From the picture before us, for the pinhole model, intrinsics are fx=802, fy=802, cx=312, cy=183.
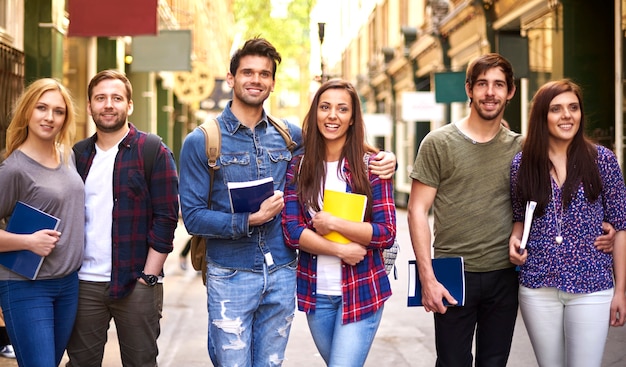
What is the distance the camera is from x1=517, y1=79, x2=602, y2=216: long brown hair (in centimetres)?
408

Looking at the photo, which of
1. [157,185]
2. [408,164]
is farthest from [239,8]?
[157,185]

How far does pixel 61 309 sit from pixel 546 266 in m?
2.49

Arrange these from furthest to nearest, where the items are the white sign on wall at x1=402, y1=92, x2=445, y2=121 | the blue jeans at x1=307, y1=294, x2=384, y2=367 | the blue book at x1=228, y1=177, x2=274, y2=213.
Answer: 1. the white sign on wall at x1=402, y1=92, x2=445, y2=121
2. the blue jeans at x1=307, y1=294, x2=384, y2=367
3. the blue book at x1=228, y1=177, x2=274, y2=213

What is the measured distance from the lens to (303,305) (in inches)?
163

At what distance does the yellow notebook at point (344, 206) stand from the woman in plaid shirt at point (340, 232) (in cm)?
4

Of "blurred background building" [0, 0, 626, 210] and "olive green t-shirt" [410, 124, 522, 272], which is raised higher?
"blurred background building" [0, 0, 626, 210]

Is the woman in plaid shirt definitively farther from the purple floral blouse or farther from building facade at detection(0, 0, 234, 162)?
building facade at detection(0, 0, 234, 162)

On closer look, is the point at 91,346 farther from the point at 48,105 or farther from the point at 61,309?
the point at 48,105

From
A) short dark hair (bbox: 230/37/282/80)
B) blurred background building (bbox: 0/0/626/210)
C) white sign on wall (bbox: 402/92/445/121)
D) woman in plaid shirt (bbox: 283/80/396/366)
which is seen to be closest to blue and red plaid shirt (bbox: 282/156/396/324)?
woman in plaid shirt (bbox: 283/80/396/366)

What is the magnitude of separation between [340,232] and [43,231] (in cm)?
149

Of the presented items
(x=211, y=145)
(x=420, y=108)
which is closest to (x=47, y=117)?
(x=211, y=145)

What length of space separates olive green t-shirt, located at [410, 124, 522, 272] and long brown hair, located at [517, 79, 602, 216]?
16cm

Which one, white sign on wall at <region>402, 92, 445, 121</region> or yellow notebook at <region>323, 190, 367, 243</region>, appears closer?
yellow notebook at <region>323, 190, 367, 243</region>

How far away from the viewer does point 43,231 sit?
4.02 metres
